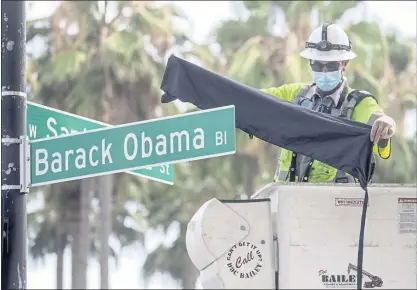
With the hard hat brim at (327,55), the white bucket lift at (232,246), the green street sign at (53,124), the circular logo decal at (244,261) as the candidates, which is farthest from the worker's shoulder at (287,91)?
the circular logo decal at (244,261)

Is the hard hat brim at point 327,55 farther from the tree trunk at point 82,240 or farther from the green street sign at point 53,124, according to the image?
the tree trunk at point 82,240

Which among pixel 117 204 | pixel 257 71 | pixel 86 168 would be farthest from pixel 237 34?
pixel 86 168

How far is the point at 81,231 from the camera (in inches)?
1123

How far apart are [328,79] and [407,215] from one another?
1345 mm

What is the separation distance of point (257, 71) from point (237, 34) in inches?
101

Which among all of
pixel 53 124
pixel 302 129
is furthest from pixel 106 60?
pixel 302 129

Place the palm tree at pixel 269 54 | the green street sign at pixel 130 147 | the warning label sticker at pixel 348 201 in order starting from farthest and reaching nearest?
1. the palm tree at pixel 269 54
2. the green street sign at pixel 130 147
3. the warning label sticker at pixel 348 201

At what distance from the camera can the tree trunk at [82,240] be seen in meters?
28.2

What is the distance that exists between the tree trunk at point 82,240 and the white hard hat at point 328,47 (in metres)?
23.0

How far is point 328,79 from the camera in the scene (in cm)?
570

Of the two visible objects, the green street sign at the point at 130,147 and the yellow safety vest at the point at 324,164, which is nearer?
the green street sign at the point at 130,147

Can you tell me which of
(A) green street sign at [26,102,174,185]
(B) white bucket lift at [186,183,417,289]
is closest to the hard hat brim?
(A) green street sign at [26,102,174,185]

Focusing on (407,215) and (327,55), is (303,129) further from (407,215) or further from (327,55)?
(327,55)

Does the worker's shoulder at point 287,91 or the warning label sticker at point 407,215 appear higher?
the worker's shoulder at point 287,91
